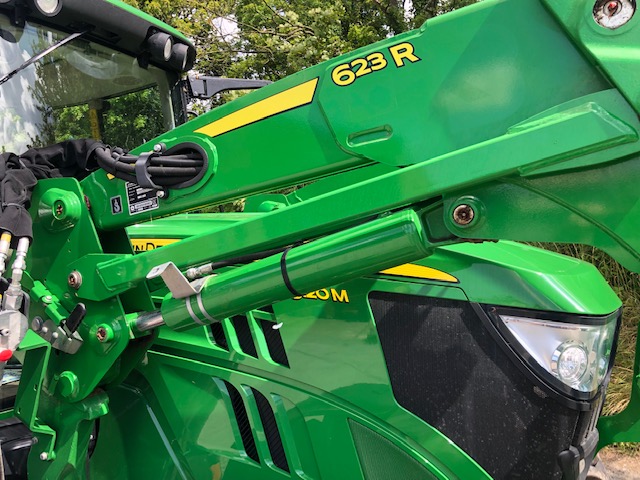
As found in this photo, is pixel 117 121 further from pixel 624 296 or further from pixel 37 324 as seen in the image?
pixel 624 296

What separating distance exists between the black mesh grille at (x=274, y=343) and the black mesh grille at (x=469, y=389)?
0.40 meters

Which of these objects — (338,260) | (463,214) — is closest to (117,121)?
(338,260)

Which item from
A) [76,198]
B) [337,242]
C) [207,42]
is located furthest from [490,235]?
[207,42]

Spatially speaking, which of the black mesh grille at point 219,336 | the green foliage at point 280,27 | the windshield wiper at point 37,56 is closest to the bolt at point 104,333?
the black mesh grille at point 219,336

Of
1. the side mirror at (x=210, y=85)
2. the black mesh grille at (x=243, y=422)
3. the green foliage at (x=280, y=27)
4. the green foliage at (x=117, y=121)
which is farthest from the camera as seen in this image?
the green foliage at (x=280, y=27)

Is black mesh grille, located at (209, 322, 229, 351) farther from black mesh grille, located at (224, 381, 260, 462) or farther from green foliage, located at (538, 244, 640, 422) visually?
green foliage, located at (538, 244, 640, 422)

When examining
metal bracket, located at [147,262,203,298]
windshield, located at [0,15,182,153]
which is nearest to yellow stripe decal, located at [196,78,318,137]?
metal bracket, located at [147,262,203,298]

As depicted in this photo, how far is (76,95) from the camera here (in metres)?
2.76

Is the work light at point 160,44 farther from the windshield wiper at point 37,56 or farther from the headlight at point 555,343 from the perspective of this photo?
the headlight at point 555,343

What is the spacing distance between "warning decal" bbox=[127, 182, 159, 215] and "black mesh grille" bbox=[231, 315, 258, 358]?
0.54m

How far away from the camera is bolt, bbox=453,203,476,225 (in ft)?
5.00

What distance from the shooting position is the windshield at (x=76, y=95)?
244 centimetres

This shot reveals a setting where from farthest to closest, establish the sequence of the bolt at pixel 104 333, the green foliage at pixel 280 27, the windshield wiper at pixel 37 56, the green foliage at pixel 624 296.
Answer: the green foliage at pixel 280 27 < the green foliage at pixel 624 296 < the windshield wiper at pixel 37 56 < the bolt at pixel 104 333

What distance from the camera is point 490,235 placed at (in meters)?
1.54
